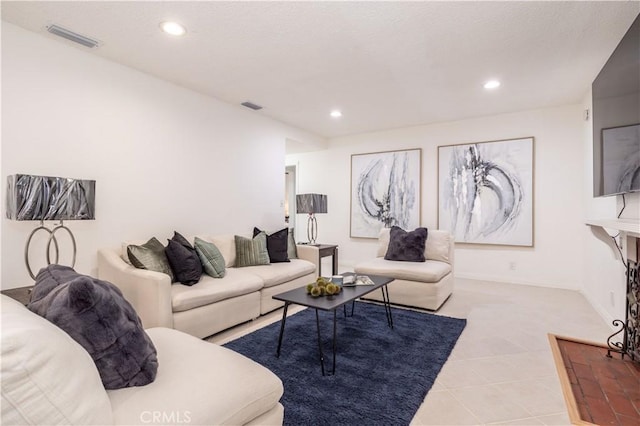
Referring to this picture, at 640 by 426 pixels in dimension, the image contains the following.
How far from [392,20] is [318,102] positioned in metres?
1.97

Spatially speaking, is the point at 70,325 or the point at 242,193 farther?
the point at 242,193

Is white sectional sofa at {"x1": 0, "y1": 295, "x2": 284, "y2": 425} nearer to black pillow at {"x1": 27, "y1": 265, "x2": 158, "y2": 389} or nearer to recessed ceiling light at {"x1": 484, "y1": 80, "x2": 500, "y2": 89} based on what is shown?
black pillow at {"x1": 27, "y1": 265, "x2": 158, "y2": 389}

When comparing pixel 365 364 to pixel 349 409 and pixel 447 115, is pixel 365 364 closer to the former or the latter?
pixel 349 409

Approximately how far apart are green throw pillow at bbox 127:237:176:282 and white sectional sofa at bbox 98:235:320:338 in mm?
76

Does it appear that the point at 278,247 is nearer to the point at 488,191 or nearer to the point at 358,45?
the point at 358,45

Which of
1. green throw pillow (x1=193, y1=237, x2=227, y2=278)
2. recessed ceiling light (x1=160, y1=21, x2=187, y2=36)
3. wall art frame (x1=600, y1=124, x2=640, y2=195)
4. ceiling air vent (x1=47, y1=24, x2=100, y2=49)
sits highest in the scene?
recessed ceiling light (x1=160, y1=21, x2=187, y2=36)

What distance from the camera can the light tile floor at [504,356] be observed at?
182cm

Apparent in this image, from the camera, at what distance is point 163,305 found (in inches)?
98.2

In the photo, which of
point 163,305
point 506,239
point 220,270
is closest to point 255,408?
point 163,305

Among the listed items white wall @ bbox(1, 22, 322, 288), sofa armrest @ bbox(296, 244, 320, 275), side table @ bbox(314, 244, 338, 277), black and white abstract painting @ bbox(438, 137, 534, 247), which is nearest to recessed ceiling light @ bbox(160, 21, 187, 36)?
white wall @ bbox(1, 22, 322, 288)

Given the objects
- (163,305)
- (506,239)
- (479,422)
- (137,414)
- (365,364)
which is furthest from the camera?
(506,239)

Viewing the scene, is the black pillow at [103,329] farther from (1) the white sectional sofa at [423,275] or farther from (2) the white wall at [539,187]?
(2) the white wall at [539,187]

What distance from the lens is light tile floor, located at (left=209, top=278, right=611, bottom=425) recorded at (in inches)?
71.6

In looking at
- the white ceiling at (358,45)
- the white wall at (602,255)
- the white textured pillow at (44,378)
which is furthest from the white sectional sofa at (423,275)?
the white textured pillow at (44,378)
